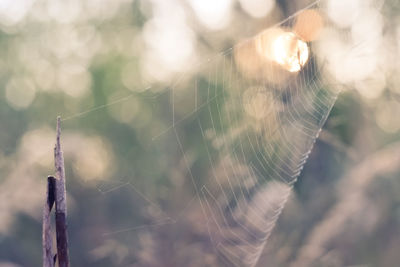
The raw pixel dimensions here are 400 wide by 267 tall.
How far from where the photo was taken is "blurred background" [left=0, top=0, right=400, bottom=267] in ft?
7.77

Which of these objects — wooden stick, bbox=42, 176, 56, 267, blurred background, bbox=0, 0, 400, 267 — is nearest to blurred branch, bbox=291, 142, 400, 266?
blurred background, bbox=0, 0, 400, 267

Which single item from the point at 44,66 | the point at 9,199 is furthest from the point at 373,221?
the point at 44,66

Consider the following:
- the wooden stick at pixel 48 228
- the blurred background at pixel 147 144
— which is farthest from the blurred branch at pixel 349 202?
the wooden stick at pixel 48 228

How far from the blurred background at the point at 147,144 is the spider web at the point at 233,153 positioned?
0.02 m

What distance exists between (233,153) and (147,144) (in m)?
0.82

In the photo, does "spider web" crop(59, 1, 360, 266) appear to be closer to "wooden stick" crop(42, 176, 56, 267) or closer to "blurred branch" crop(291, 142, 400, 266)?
"blurred branch" crop(291, 142, 400, 266)

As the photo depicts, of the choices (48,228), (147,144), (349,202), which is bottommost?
(48,228)

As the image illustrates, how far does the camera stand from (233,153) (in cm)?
214

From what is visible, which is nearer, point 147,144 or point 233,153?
point 233,153

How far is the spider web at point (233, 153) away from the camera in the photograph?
171 centimetres

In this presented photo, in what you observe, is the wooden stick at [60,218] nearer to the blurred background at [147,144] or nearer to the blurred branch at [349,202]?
the blurred background at [147,144]

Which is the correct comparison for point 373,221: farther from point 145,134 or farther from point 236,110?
point 145,134

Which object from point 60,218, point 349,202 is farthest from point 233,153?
point 60,218

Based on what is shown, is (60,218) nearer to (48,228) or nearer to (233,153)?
(48,228)
